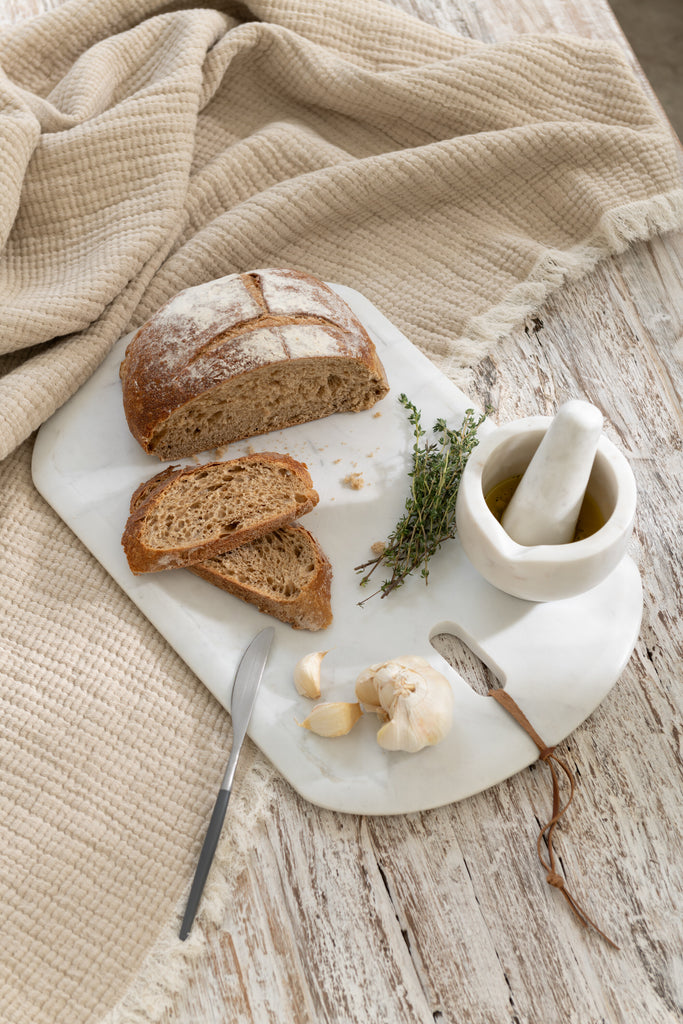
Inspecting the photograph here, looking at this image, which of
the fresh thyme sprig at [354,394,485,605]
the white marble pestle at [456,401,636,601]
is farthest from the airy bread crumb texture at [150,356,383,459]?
the white marble pestle at [456,401,636,601]

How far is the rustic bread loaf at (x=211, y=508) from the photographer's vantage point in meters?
1.81

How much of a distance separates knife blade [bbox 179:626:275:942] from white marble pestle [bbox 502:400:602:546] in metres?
0.57

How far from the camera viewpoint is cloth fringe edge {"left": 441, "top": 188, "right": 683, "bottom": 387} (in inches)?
88.1

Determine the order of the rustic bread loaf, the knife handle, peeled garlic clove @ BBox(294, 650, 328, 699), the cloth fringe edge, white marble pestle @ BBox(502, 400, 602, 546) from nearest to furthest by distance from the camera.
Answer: white marble pestle @ BBox(502, 400, 602, 546) < the knife handle < peeled garlic clove @ BBox(294, 650, 328, 699) < the rustic bread loaf < the cloth fringe edge

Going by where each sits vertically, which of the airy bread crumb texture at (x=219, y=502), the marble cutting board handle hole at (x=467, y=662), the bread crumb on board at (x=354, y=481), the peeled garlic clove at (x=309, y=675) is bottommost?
the marble cutting board handle hole at (x=467, y=662)

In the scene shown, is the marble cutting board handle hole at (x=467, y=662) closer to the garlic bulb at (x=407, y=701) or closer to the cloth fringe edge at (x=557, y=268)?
the garlic bulb at (x=407, y=701)

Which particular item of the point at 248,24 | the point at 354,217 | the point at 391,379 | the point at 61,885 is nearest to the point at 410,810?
the point at 61,885

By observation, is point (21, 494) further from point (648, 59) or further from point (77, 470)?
point (648, 59)

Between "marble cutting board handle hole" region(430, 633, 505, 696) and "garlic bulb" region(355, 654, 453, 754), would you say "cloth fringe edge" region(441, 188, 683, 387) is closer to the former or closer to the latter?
"marble cutting board handle hole" region(430, 633, 505, 696)

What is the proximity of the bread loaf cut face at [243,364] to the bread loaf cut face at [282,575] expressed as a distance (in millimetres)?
328

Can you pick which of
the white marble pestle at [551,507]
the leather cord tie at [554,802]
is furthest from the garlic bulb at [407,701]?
the white marble pestle at [551,507]

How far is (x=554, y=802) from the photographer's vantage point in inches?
64.4

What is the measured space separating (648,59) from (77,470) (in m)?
3.87

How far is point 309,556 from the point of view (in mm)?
1817
